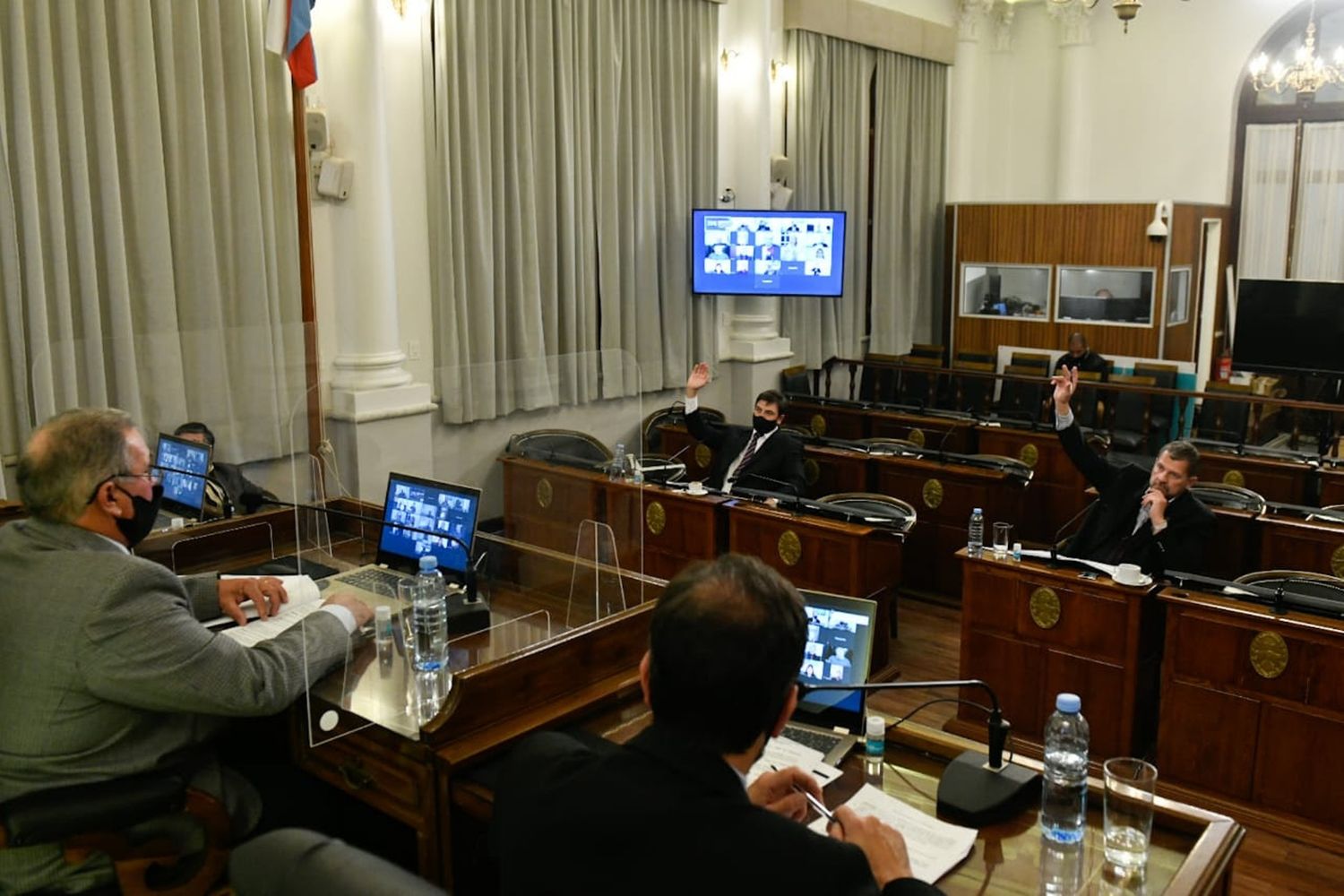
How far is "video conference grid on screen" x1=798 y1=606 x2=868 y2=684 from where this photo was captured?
2668mm

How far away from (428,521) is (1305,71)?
866 centimetres

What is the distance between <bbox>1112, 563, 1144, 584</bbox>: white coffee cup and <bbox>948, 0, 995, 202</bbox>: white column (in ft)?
24.9

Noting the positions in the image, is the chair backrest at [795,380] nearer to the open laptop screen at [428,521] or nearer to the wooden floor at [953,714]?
the wooden floor at [953,714]

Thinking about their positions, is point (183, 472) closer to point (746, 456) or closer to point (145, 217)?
point (145, 217)

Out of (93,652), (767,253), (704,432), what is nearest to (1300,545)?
(704,432)

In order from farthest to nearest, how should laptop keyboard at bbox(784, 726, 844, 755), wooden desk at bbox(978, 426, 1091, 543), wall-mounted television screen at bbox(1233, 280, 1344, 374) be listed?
wall-mounted television screen at bbox(1233, 280, 1344, 374), wooden desk at bbox(978, 426, 1091, 543), laptop keyboard at bbox(784, 726, 844, 755)

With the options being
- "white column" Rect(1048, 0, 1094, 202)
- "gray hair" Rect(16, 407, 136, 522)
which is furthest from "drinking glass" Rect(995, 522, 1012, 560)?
"white column" Rect(1048, 0, 1094, 202)

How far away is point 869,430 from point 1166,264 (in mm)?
3657

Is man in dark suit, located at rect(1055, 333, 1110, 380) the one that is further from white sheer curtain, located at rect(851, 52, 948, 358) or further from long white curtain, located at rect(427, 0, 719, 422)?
long white curtain, located at rect(427, 0, 719, 422)

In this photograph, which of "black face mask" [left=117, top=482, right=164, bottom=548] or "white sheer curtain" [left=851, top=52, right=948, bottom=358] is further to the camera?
"white sheer curtain" [left=851, top=52, right=948, bottom=358]

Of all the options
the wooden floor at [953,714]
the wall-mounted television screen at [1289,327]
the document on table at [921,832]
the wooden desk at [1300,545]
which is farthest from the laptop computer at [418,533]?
the wall-mounted television screen at [1289,327]

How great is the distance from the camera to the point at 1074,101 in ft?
35.8

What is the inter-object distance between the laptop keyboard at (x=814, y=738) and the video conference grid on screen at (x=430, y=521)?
1180 millimetres

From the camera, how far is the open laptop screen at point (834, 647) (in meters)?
2.54
